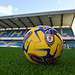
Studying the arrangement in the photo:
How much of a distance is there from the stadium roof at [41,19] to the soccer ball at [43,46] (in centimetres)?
3148

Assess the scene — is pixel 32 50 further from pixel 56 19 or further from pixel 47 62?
pixel 56 19

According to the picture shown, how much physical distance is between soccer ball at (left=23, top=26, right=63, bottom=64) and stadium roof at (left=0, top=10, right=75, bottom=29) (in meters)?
31.5

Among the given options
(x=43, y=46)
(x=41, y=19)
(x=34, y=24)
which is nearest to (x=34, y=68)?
(x=43, y=46)

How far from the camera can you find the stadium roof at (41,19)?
39.1 metres

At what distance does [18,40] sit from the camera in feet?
151

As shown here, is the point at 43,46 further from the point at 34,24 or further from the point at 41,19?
the point at 34,24

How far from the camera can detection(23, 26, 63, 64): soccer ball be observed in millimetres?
6797

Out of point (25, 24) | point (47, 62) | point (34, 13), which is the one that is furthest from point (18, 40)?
point (47, 62)

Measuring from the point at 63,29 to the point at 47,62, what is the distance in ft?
128

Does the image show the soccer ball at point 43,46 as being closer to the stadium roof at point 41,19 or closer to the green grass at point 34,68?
the green grass at point 34,68

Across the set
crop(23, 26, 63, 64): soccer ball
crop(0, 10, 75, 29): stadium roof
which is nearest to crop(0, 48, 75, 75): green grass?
crop(23, 26, 63, 64): soccer ball

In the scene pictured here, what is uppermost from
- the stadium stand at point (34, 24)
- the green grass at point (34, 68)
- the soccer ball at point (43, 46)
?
the stadium stand at point (34, 24)

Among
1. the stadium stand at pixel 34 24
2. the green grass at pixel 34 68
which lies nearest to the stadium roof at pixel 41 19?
the stadium stand at pixel 34 24

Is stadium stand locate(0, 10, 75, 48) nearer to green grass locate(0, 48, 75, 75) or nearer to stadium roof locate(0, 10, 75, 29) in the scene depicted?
stadium roof locate(0, 10, 75, 29)
